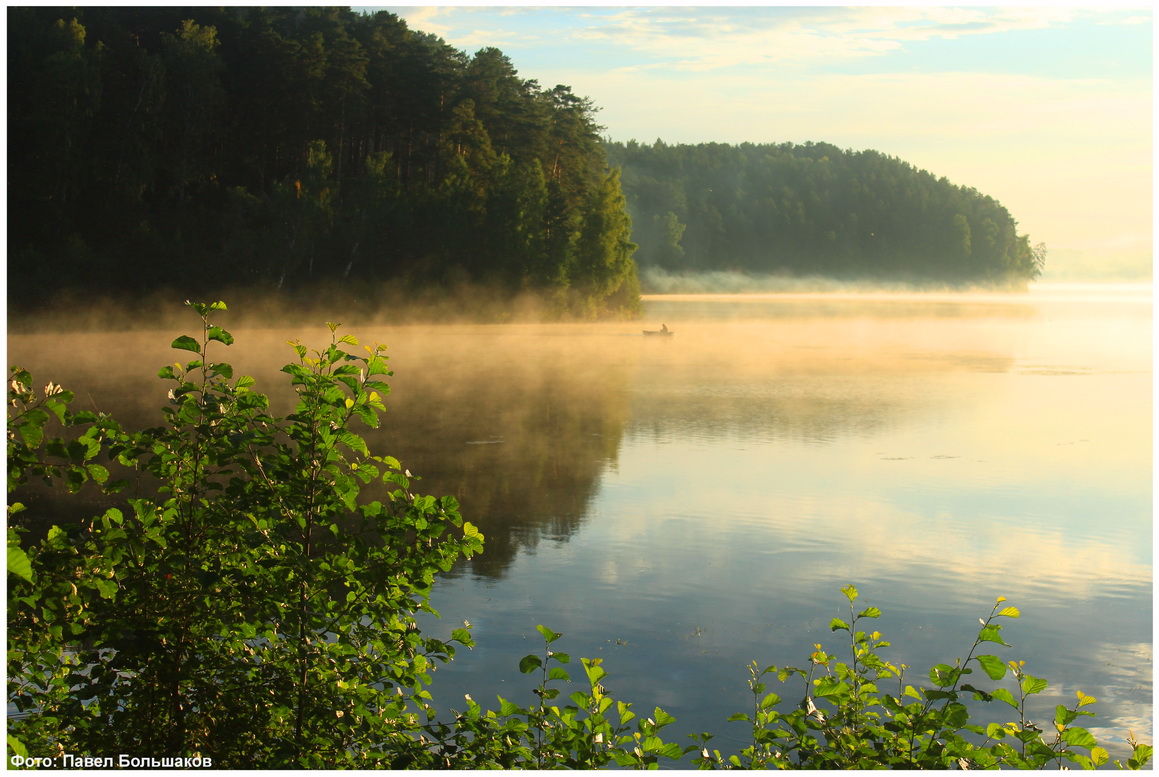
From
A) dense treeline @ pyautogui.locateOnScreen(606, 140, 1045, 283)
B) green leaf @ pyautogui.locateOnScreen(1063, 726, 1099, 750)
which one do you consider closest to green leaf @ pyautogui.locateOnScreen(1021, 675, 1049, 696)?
green leaf @ pyautogui.locateOnScreen(1063, 726, 1099, 750)

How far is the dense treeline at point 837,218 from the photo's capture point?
179m

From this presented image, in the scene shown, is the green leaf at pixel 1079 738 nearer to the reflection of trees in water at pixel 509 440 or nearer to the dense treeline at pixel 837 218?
the reflection of trees in water at pixel 509 440

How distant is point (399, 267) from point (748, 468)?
48.4m

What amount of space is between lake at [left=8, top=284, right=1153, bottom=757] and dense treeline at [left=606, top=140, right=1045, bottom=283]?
14548 cm

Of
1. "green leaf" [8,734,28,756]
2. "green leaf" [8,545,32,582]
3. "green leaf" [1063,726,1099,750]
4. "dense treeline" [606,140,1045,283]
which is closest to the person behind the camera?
"green leaf" [8,545,32,582]

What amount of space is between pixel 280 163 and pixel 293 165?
771 mm

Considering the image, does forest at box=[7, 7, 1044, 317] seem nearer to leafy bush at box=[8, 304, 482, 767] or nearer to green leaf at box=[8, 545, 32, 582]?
leafy bush at box=[8, 304, 482, 767]

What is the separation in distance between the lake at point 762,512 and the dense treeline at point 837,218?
145 m

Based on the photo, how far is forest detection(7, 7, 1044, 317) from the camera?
184 feet

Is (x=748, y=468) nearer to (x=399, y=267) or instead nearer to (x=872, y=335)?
(x=872, y=335)

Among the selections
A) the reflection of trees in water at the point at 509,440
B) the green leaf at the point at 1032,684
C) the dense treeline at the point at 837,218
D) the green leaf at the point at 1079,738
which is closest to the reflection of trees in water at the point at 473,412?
the reflection of trees in water at the point at 509,440

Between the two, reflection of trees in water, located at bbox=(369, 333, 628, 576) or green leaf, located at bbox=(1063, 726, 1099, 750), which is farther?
reflection of trees in water, located at bbox=(369, 333, 628, 576)

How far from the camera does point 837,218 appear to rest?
622 ft

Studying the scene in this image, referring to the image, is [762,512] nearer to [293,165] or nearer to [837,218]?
[293,165]
